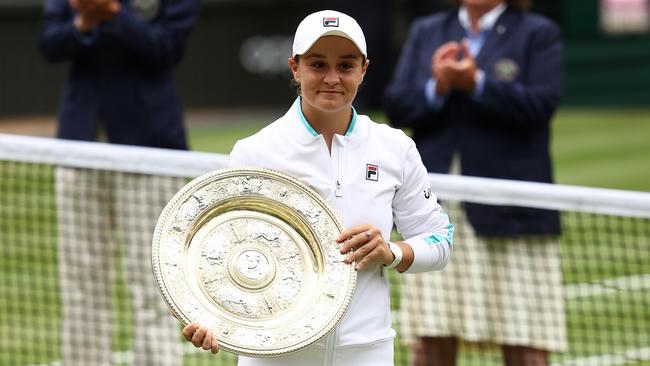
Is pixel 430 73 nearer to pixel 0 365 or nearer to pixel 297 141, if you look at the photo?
pixel 297 141

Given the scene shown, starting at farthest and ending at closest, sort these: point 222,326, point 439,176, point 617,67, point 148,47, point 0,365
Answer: point 617,67 < point 0,365 < point 148,47 < point 439,176 < point 222,326

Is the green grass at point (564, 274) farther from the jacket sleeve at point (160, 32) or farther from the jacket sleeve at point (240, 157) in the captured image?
the jacket sleeve at point (240, 157)

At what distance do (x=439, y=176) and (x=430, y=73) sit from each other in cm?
56

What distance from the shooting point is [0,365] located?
7.48 m

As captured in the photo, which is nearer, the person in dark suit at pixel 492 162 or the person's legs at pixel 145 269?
the person in dark suit at pixel 492 162

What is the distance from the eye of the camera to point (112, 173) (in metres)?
6.64

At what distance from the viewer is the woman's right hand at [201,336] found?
3746 mm

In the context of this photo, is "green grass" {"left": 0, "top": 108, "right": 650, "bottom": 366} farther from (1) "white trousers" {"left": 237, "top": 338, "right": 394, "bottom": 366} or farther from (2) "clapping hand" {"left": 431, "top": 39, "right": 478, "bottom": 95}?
(1) "white trousers" {"left": 237, "top": 338, "right": 394, "bottom": 366}

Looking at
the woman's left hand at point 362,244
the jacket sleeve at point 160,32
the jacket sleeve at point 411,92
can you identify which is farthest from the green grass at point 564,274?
the woman's left hand at point 362,244

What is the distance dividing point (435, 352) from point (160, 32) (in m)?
1.96

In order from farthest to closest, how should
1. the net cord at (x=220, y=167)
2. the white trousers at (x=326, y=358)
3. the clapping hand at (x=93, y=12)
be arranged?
the clapping hand at (x=93, y=12) → the net cord at (x=220, y=167) → the white trousers at (x=326, y=358)

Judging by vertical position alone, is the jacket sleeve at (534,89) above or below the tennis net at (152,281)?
above

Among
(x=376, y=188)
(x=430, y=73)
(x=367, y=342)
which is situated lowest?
(x=367, y=342)

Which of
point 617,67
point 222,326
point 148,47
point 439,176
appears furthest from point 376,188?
point 617,67
